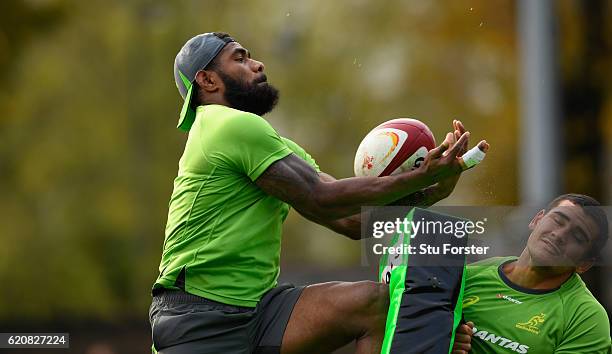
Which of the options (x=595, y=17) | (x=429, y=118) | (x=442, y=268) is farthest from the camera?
(x=595, y=17)

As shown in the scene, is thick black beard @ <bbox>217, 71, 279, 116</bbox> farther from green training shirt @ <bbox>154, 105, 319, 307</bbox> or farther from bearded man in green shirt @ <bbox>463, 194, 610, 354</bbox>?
bearded man in green shirt @ <bbox>463, 194, 610, 354</bbox>

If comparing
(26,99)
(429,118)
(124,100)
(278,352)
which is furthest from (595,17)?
(278,352)

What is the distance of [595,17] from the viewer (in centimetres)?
1466

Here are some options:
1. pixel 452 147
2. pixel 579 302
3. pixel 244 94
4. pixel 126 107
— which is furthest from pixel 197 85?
pixel 126 107

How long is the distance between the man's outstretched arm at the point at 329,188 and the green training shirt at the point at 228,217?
74 mm

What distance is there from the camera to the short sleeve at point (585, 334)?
19.8ft

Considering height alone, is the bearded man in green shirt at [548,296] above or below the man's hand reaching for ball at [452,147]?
below

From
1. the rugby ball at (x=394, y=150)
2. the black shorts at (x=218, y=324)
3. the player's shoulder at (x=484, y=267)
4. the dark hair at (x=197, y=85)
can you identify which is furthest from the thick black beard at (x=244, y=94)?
the player's shoulder at (x=484, y=267)

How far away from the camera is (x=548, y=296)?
6.18 meters

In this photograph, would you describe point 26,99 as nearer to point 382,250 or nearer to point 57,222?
point 57,222

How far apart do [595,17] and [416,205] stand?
9249mm

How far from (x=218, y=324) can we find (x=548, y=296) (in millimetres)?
1734

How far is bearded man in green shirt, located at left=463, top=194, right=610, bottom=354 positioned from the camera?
20.0ft

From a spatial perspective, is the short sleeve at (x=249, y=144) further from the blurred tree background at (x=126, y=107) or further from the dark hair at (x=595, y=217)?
the blurred tree background at (x=126, y=107)
